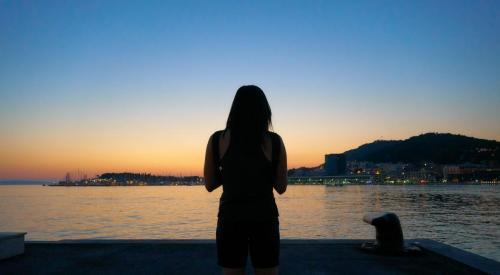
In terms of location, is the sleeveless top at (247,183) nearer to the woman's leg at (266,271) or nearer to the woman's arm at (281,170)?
the woman's arm at (281,170)

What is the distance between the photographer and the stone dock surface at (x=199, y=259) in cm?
693

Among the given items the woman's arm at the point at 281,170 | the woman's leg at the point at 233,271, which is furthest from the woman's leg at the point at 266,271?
the woman's arm at the point at 281,170

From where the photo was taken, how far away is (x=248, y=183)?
2.83 meters

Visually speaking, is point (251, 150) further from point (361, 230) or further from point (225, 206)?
point (361, 230)

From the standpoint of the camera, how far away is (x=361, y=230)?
40.3m

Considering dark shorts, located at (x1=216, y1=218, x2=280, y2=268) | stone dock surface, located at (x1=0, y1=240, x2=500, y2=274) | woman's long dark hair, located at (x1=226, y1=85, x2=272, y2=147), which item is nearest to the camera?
dark shorts, located at (x1=216, y1=218, x2=280, y2=268)

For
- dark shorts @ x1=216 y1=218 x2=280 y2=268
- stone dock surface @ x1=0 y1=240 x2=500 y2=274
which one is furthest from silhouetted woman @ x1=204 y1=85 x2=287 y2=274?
stone dock surface @ x1=0 y1=240 x2=500 y2=274

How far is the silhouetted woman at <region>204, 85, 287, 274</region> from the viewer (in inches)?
109

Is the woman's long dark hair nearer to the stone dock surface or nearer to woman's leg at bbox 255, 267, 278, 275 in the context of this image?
woman's leg at bbox 255, 267, 278, 275

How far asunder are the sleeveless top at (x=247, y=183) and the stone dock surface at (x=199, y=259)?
428 cm

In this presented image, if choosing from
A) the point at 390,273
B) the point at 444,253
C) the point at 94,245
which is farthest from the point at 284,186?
the point at 94,245

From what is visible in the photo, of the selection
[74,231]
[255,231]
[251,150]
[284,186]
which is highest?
[251,150]

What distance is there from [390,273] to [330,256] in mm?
1449

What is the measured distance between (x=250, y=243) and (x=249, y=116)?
0.84 metres
